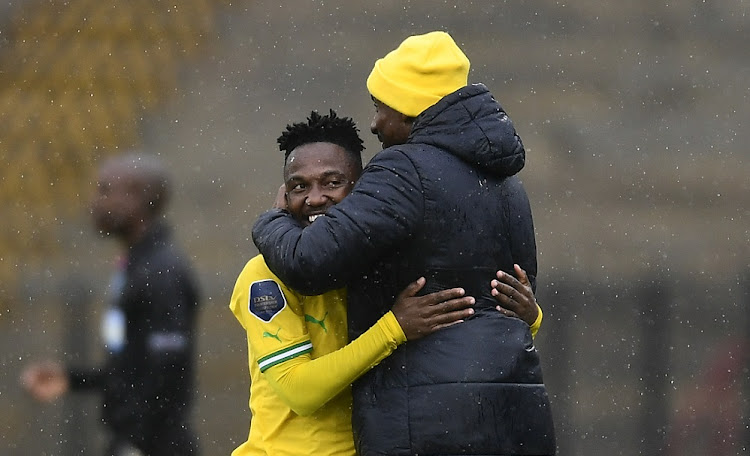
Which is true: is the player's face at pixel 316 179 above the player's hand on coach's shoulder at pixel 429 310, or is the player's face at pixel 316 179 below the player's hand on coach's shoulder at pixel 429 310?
above

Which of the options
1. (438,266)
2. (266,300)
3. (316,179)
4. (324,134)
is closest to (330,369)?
(266,300)

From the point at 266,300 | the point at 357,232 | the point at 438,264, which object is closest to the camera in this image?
the point at 357,232

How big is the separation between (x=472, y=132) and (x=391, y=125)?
0.26 m

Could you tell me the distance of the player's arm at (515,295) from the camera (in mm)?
3201

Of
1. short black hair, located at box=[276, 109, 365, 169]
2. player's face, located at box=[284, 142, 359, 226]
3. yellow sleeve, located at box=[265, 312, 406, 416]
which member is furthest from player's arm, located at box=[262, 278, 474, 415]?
short black hair, located at box=[276, 109, 365, 169]

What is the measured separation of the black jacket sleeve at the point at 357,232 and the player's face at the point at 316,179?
0.18 meters

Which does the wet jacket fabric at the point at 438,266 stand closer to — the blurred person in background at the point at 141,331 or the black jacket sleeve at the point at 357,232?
the black jacket sleeve at the point at 357,232

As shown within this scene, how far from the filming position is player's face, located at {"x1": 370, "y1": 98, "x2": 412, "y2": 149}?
3326 millimetres

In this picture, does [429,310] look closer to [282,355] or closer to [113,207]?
[282,355]

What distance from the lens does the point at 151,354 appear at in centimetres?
486

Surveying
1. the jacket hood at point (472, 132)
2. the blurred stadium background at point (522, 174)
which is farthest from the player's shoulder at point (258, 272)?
the blurred stadium background at point (522, 174)

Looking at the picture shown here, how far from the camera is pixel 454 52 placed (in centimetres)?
334

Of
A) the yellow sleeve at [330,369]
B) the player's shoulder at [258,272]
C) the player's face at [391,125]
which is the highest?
the player's face at [391,125]

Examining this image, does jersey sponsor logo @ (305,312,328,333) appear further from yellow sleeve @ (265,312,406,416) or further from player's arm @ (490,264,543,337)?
player's arm @ (490,264,543,337)
